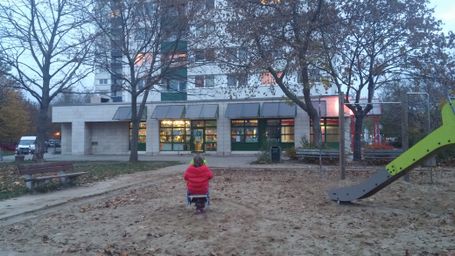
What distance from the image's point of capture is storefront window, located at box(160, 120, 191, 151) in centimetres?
3822

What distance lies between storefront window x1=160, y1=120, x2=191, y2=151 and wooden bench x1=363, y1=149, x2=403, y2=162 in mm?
18873

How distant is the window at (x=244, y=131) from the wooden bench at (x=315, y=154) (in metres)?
11.4

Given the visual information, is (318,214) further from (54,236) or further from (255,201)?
(54,236)

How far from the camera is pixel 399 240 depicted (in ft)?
23.5

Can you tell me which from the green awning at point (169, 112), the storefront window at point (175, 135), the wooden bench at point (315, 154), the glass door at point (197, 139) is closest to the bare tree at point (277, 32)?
the wooden bench at point (315, 154)

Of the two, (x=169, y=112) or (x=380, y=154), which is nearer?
(x=380, y=154)

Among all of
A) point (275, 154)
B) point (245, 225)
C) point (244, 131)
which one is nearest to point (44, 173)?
point (245, 225)

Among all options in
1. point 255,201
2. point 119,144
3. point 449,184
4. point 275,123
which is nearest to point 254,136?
point 275,123

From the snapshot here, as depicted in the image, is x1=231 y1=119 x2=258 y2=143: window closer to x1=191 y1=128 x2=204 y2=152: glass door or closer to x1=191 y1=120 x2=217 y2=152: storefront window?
x1=191 y1=120 x2=217 y2=152: storefront window

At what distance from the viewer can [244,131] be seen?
120 feet

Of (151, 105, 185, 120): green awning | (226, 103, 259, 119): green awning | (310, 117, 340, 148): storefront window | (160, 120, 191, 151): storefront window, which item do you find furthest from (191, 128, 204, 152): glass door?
(310, 117, 340, 148): storefront window

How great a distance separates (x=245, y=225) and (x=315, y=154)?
16042 mm

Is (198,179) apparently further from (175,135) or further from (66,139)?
(66,139)

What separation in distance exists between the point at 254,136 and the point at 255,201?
82.7ft
